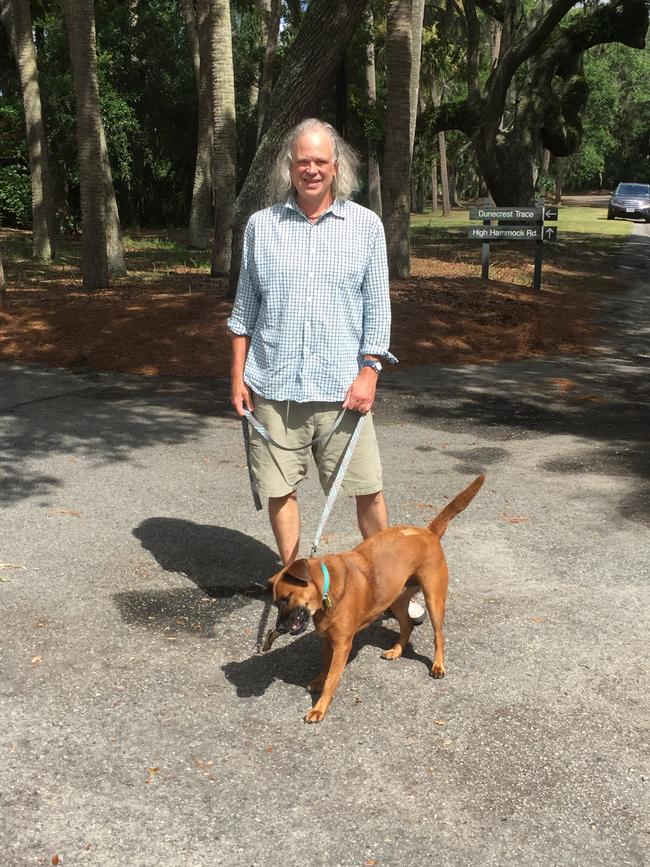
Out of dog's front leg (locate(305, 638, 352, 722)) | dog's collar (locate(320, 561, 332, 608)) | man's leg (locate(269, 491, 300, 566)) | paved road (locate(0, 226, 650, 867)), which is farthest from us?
man's leg (locate(269, 491, 300, 566))

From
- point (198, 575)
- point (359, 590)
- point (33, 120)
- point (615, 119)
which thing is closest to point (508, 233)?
point (33, 120)

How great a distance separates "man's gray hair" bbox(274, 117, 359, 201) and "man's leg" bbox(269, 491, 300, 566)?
4.35 feet

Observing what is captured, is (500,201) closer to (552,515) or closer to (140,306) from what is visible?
(140,306)

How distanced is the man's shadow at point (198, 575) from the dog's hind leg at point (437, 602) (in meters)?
1.05

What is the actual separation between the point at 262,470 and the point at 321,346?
0.62 meters

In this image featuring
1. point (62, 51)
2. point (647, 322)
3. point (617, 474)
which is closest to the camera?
point (617, 474)

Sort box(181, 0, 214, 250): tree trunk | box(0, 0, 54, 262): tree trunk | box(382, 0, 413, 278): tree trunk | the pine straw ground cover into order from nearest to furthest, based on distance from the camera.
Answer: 1. the pine straw ground cover
2. box(382, 0, 413, 278): tree trunk
3. box(0, 0, 54, 262): tree trunk
4. box(181, 0, 214, 250): tree trunk

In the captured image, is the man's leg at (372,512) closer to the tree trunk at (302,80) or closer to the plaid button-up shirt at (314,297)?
the plaid button-up shirt at (314,297)

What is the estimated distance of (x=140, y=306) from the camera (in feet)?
40.5

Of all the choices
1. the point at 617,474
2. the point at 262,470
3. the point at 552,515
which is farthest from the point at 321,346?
the point at 617,474

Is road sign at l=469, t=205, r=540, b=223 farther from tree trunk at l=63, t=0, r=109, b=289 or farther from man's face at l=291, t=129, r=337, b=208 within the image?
man's face at l=291, t=129, r=337, b=208

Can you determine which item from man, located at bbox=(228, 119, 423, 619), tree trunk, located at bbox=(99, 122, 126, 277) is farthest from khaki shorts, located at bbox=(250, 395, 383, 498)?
tree trunk, located at bbox=(99, 122, 126, 277)

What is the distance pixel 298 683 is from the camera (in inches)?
149

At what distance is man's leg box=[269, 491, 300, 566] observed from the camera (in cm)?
407
